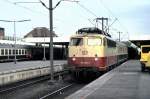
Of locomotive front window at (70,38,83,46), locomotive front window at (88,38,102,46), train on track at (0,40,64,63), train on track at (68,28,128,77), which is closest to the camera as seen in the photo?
train on track at (68,28,128,77)

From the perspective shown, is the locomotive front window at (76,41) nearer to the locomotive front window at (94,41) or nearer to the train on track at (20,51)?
the locomotive front window at (94,41)

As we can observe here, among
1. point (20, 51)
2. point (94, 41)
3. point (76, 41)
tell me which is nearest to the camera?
point (94, 41)

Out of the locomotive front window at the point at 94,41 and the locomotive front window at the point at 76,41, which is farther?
the locomotive front window at the point at 76,41

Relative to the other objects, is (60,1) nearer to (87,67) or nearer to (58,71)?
(87,67)

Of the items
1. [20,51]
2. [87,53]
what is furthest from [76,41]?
[20,51]

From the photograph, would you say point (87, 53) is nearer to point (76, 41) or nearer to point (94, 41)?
point (94, 41)

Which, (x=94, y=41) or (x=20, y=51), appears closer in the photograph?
(x=94, y=41)

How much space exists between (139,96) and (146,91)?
1851mm

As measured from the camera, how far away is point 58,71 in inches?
1666

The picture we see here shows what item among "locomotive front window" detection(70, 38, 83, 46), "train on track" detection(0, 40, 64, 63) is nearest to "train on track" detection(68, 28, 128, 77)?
"locomotive front window" detection(70, 38, 83, 46)

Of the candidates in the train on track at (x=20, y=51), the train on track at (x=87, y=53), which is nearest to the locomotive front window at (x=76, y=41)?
the train on track at (x=87, y=53)

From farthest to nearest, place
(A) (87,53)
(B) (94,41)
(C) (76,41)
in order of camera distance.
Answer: (C) (76,41), (B) (94,41), (A) (87,53)

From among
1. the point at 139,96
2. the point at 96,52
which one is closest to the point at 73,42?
the point at 96,52

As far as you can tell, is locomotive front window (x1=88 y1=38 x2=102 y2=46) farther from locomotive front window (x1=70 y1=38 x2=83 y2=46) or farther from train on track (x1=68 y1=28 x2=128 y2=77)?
locomotive front window (x1=70 y1=38 x2=83 y2=46)
